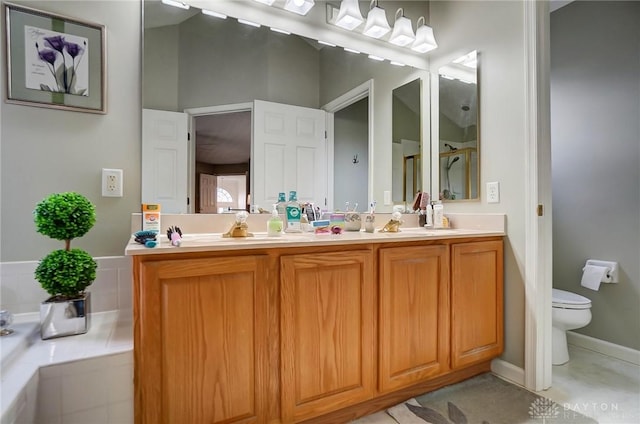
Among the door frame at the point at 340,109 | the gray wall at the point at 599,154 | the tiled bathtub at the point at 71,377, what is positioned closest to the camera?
the tiled bathtub at the point at 71,377

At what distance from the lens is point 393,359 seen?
139 cm

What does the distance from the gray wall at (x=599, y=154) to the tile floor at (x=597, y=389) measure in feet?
A: 0.81

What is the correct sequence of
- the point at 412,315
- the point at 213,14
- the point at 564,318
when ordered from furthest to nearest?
the point at 564,318
the point at 213,14
the point at 412,315

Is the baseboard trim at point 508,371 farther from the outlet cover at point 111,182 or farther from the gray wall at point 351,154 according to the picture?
the outlet cover at point 111,182

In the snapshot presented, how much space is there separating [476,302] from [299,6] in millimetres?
1895

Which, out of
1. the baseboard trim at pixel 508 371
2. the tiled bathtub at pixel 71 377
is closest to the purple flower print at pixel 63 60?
the tiled bathtub at pixel 71 377

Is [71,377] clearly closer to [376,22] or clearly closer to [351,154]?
[351,154]

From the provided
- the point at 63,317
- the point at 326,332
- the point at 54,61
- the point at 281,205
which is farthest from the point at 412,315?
the point at 54,61

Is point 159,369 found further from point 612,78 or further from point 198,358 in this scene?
point 612,78

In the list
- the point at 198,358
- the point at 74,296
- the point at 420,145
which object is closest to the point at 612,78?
the point at 420,145

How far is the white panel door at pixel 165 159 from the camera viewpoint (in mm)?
1438

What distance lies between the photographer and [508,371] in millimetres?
1740

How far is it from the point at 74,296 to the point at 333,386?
40.7 inches

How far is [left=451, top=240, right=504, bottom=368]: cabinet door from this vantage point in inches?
62.2
